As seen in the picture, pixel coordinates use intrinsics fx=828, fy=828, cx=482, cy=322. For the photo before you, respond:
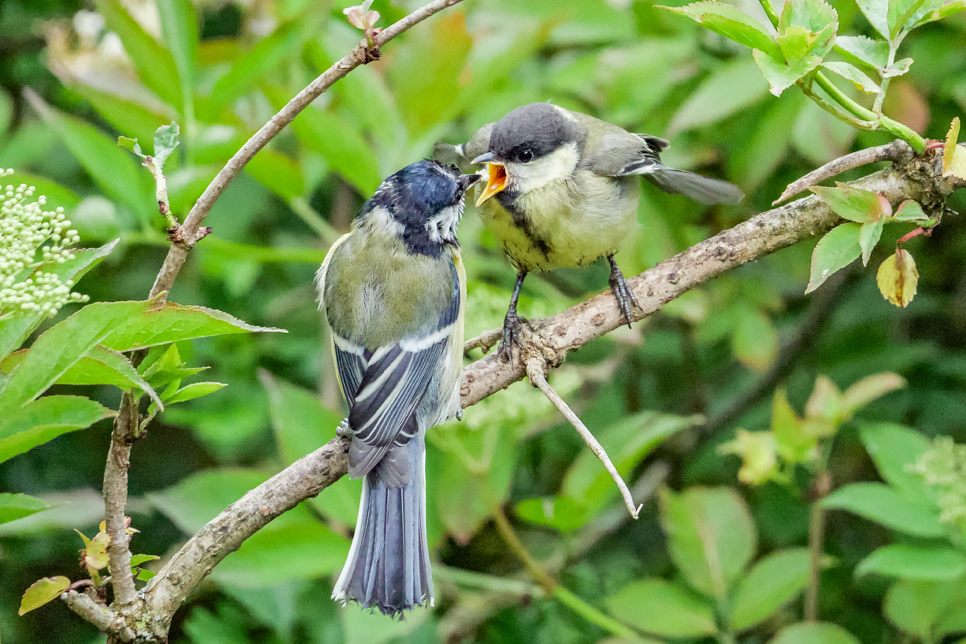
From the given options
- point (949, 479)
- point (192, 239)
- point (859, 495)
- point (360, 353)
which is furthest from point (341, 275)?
point (949, 479)

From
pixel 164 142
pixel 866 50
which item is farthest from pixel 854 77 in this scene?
pixel 164 142

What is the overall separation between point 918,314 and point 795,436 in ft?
4.45

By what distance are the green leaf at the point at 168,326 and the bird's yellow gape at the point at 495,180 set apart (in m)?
1.32

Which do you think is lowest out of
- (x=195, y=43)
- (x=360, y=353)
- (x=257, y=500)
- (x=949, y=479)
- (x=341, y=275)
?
(x=949, y=479)

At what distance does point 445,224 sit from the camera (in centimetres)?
232

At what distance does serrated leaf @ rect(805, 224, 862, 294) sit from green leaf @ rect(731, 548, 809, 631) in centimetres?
117

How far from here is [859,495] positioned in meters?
2.06

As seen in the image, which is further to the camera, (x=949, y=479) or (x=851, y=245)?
(x=949, y=479)

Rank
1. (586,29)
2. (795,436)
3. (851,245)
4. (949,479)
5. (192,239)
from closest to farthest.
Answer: (192,239), (851,245), (949,479), (795,436), (586,29)

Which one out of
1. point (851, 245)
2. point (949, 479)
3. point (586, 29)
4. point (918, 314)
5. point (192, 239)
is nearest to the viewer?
point (192, 239)

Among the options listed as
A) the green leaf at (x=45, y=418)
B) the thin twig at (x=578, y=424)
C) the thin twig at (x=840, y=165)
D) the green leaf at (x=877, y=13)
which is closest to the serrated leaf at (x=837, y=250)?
the thin twig at (x=840, y=165)

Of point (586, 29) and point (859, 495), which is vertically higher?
point (586, 29)

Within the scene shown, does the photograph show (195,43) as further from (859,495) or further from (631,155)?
(859,495)

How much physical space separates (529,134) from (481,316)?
0.55 meters
